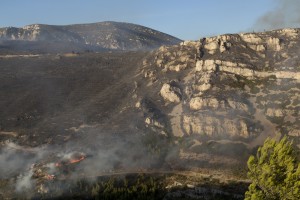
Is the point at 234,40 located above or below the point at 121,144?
above

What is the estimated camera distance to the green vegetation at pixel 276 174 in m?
41.7

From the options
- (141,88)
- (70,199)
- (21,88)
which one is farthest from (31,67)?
(70,199)

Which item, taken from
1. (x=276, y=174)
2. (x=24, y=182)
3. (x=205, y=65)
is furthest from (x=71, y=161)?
(x=276, y=174)

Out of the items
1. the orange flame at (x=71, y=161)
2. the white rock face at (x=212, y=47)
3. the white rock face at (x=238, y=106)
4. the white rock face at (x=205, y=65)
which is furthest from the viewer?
the white rock face at (x=212, y=47)

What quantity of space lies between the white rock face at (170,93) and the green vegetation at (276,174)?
282 feet

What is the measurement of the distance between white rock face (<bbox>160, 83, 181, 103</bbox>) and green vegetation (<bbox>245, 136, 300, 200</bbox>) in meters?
85.9

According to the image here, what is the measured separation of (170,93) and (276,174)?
3516 inches

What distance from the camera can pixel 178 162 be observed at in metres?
100

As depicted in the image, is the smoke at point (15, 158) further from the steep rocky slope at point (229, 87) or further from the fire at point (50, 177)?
the steep rocky slope at point (229, 87)

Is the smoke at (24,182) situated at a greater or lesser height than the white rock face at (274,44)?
lesser

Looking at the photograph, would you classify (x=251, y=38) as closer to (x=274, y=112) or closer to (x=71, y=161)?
(x=274, y=112)

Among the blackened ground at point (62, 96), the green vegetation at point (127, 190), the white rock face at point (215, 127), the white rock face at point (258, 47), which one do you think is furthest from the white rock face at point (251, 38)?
the green vegetation at point (127, 190)

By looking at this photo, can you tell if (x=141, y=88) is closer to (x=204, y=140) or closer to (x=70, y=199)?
(x=204, y=140)

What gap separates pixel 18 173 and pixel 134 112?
147ft
